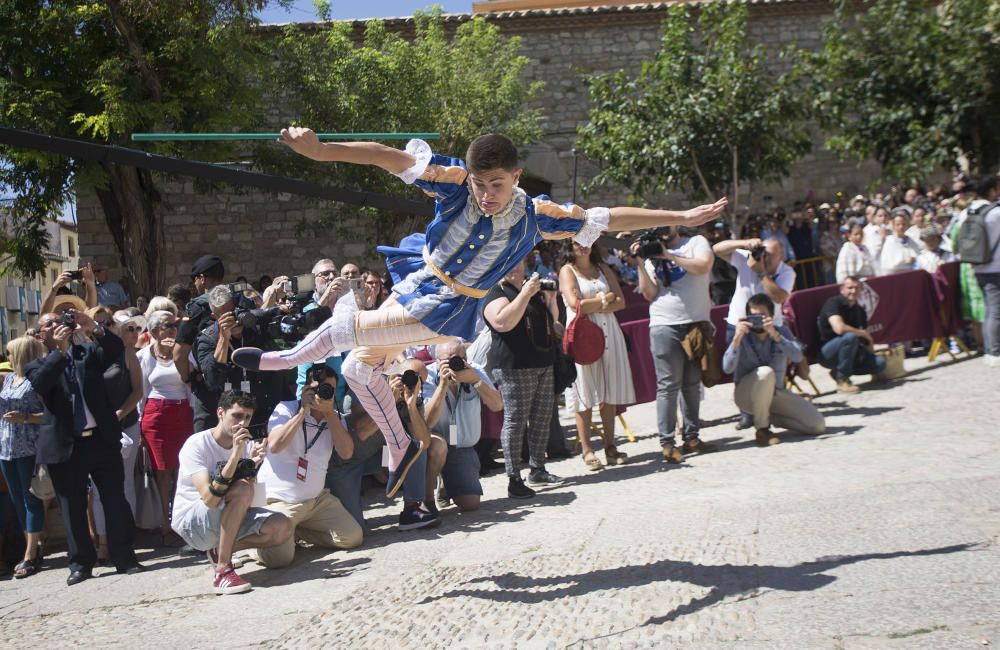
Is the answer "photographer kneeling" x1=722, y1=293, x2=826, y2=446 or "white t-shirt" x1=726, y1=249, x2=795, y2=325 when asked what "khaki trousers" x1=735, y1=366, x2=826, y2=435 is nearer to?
"photographer kneeling" x1=722, y1=293, x2=826, y2=446

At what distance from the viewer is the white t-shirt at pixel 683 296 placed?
895 centimetres

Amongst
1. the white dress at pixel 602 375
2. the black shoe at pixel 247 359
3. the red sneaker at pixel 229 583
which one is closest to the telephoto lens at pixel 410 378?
the black shoe at pixel 247 359

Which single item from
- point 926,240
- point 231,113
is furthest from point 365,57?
point 926,240

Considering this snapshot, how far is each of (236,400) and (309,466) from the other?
793 millimetres

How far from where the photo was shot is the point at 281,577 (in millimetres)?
6652

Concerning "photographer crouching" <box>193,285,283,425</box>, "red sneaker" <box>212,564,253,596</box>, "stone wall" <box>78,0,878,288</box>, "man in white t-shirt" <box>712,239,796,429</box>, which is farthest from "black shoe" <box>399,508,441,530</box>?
"stone wall" <box>78,0,878,288</box>

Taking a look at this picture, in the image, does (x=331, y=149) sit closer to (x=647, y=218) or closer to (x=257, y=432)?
(x=647, y=218)

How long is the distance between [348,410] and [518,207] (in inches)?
117

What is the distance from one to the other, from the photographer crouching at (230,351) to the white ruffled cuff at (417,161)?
2288 millimetres

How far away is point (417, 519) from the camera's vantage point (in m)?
7.59

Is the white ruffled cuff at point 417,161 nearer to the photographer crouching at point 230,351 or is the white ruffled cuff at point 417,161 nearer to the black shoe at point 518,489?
the photographer crouching at point 230,351

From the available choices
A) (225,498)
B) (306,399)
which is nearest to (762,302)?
(306,399)

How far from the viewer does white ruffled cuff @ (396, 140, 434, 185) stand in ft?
17.2

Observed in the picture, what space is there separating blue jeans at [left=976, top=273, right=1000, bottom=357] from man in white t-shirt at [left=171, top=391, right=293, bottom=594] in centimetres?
793
